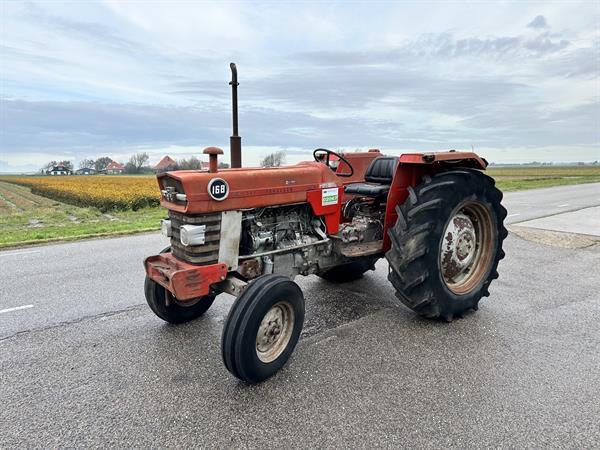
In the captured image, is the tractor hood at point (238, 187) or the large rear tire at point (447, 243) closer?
the tractor hood at point (238, 187)

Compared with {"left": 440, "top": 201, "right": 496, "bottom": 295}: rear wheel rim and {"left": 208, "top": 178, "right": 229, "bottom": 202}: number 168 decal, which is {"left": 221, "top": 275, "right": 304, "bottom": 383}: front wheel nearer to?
{"left": 208, "top": 178, "right": 229, "bottom": 202}: number 168 decal

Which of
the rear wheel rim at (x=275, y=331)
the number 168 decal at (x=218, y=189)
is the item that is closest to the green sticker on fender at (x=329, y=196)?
the number 168 decal at (x=218, y=189)

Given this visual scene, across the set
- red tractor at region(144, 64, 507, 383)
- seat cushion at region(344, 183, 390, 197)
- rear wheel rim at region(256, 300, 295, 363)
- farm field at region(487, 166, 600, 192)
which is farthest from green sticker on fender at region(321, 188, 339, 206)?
farm field at region(487, 166, 600, 192)

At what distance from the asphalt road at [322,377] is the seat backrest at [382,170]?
1241mm

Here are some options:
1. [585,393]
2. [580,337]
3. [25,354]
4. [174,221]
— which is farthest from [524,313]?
[25,354]

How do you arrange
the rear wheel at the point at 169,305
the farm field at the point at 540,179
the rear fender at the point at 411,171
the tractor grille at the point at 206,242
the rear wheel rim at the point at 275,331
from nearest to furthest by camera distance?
the rear wheel rim at the point at 275,331
the tractor grille at the point at 206,242
the rear wheel at the point at 169,305
the rear fender at the point at 411,171
the farm field at the point at 540,179

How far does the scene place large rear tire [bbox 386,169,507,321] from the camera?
3561 millimetres

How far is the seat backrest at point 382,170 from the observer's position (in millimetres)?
4695

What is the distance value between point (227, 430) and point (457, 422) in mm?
1302

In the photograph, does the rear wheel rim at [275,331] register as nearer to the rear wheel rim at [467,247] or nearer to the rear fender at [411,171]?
the rear fender at [411,171]

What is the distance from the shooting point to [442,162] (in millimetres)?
4031

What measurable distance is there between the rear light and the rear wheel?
743mm

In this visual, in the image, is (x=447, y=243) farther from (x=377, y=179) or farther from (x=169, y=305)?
(x=169, y=305)

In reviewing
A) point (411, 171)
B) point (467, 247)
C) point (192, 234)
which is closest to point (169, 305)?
point (192, 234)
